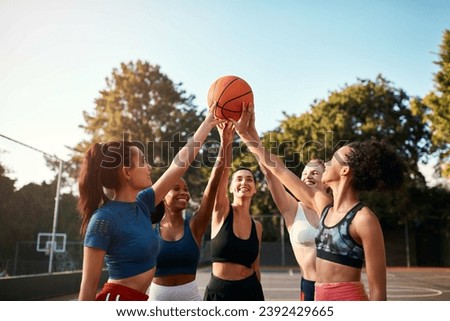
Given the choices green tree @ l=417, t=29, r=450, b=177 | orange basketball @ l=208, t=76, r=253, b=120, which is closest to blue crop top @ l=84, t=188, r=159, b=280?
orange basketball @ l=208, t=76, r=253, b=120

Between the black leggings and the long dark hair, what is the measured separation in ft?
4.82

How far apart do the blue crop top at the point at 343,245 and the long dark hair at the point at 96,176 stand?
1204 mm

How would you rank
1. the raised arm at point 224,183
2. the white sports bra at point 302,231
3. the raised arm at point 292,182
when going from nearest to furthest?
the raised arm at point 292,182
the raised arm at point 224,183
the white sports bra at point 302,231

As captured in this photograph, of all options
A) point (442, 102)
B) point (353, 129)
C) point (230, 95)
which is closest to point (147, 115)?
point (353, 129)

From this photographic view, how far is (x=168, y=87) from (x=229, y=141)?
868 inches

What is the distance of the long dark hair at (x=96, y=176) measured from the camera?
7.57 feet

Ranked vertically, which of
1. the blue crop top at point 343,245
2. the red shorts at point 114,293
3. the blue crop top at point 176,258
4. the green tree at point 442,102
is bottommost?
the red shorts at point 114,293

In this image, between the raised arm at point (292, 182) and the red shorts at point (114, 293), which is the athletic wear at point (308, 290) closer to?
the raised arm at point (292, 182)

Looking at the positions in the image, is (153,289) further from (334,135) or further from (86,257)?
(334,135)

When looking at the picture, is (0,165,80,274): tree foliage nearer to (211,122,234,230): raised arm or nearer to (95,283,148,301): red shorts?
(211,122,234,230): raised arm

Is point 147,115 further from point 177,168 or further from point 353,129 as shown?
point 177,168

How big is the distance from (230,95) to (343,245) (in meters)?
1.82

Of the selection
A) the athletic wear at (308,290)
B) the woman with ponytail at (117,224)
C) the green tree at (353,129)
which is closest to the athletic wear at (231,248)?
the athletic wear at (308,290)

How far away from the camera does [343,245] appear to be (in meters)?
2.36
